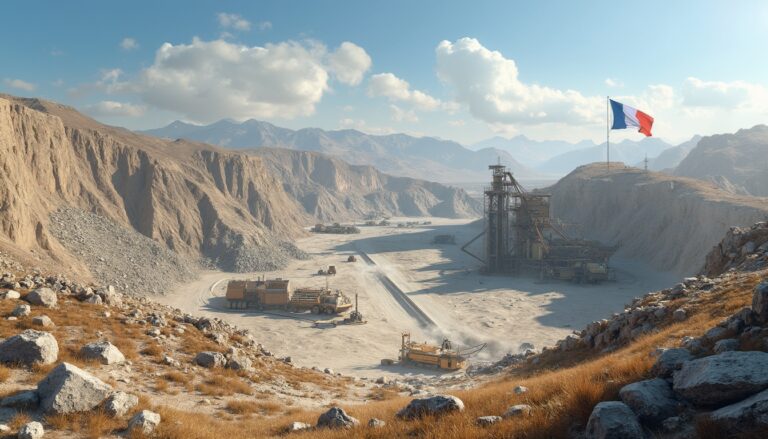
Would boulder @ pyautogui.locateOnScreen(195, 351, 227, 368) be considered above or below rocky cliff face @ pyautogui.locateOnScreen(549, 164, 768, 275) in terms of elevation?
below

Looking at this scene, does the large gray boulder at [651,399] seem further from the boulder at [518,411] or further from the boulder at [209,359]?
the boulder at [209,359]

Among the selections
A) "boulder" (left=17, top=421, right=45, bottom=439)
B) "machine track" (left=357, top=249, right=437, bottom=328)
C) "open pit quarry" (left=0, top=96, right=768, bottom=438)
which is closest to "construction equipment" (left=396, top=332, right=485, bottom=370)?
"open pit quarry" (left=0, top=96, right=768, bottom=438)

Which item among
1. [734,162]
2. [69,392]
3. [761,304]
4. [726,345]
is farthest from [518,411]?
[734,162]

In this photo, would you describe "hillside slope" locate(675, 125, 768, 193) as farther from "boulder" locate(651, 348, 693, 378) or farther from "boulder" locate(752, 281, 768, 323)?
"boulder" locate(651, 348, 693, 378)

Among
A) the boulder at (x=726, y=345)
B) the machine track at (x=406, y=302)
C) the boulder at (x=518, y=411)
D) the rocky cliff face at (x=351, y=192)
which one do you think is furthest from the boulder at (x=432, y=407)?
the rocky cliff face at (x=351, y=192)

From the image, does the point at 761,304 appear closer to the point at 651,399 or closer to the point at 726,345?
the point at 726,345

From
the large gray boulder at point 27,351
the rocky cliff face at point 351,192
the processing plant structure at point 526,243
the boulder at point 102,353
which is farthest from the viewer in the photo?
the rocky cliff face at point 351,192
